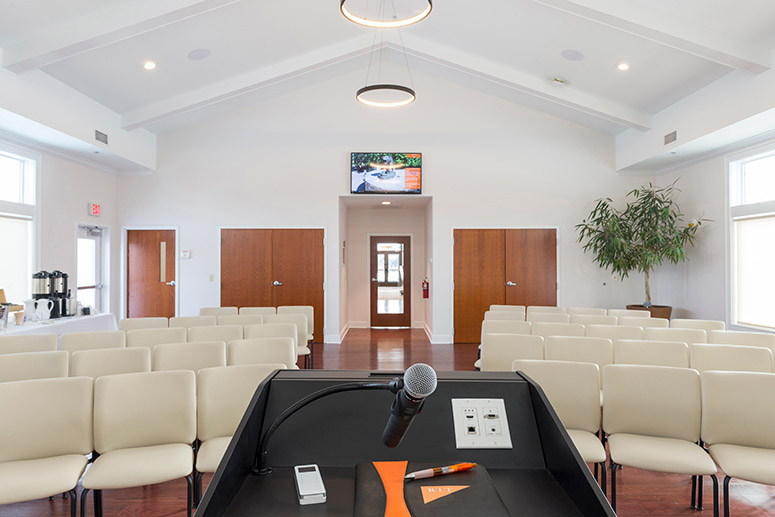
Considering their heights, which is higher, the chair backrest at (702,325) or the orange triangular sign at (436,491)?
the orange triangular sign at (436,491)

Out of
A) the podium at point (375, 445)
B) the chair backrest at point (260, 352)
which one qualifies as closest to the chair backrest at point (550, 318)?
the chair backrest at point (260, 352)

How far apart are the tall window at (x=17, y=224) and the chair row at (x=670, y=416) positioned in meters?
6.77

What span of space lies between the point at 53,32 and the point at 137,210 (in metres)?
3.91

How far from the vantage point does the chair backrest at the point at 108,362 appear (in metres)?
3.24

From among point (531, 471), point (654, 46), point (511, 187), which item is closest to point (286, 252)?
point (511, 187)

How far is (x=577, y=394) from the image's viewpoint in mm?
2854

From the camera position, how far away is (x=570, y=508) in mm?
1091

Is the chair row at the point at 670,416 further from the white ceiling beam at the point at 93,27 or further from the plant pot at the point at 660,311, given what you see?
the plant pot at the point at 660,311

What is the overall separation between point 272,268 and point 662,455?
7040 millimetres

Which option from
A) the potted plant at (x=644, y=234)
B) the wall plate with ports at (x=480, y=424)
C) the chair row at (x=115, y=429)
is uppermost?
the potted plant at (x=644, y=234)

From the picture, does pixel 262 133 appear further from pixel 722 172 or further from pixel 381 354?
pixel 722 172

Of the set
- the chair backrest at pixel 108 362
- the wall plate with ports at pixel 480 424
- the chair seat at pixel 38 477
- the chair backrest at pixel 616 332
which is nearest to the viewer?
the wall plate with ports at pixel 480 424

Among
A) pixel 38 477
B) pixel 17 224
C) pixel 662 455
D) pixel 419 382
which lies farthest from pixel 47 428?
pixel 17 224

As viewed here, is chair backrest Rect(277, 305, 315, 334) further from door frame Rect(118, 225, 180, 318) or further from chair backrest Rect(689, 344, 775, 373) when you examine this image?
chair backrest Rect(689, 344, 775, 373)
